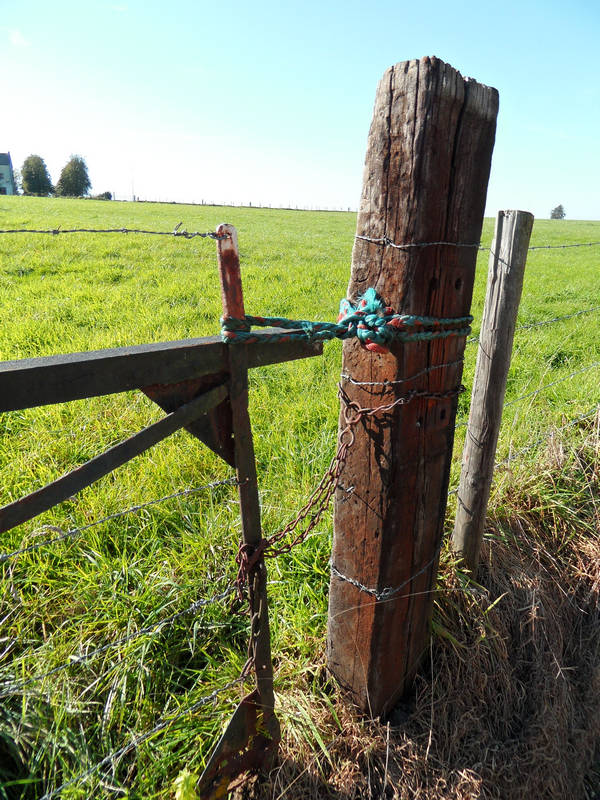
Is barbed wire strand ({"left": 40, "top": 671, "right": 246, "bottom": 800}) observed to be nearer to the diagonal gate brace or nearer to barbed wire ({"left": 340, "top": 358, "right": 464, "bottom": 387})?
the diagonal gate brace

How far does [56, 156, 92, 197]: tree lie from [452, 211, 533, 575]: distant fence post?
265 feet

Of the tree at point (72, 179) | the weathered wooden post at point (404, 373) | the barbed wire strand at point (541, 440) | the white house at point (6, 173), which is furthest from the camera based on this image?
the white house at point (6, 173)

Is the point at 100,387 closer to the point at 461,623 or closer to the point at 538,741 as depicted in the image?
the point at 461,623

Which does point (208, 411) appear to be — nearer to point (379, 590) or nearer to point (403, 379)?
point (403, 379)

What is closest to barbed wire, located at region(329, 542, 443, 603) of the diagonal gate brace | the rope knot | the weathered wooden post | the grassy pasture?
the weathered wooden post

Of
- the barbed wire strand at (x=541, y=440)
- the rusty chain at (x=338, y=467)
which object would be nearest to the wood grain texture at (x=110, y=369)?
the rusty chain at (x=338, y=467)

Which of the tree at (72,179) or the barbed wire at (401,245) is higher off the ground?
the tree at (72,179)

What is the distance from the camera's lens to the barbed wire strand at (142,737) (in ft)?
5.08

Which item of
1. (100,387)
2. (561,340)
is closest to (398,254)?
(100,387)

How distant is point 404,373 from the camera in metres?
1.47

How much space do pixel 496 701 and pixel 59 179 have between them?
278 feet

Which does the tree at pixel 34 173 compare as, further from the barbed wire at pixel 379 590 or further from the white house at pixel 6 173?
the barbed wire at pixel 379 590

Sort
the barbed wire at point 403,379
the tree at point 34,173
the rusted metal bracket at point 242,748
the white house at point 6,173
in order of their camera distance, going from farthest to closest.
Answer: the white house at point 6,173 < the tree at point 34,173 < the rusted metal bracket at point 242,748 < the barbed wire at point 403,379

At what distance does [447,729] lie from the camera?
1.94m
